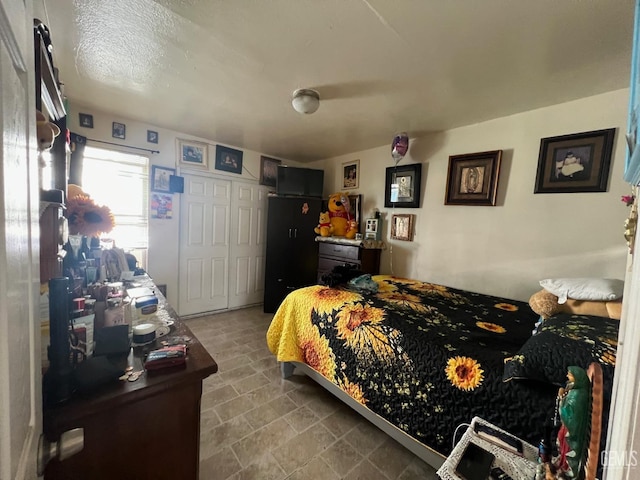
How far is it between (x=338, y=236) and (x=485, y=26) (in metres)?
2.45

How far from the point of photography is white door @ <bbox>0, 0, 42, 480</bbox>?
32 cm

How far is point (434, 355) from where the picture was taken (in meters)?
1.25

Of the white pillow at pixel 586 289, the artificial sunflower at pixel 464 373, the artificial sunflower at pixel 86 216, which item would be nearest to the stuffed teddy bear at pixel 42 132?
the artificial sunflower at pixel 86 216

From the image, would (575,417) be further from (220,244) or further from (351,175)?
(220,244)

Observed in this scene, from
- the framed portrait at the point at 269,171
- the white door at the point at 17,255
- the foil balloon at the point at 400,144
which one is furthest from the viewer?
the framed portrait at the point at 269,171

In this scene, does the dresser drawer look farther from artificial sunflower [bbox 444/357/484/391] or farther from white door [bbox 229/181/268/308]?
artificial sunflower [bbox 444/357/484/391]

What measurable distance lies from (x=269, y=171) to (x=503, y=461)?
371 centimetres

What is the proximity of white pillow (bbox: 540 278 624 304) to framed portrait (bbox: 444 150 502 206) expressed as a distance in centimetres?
95

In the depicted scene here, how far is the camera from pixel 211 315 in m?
3.38

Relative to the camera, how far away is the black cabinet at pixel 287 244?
3.51 metres

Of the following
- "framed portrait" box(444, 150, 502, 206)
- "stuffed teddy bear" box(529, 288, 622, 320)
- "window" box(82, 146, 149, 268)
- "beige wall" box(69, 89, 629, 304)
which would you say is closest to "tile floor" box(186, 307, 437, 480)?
"stuffed teddy bear" box(529, 288, 622, 320)

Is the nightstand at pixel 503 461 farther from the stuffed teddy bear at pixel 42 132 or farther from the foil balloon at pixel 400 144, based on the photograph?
the foil balloon at pixel 400 144

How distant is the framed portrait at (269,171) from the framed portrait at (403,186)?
175 centimetres

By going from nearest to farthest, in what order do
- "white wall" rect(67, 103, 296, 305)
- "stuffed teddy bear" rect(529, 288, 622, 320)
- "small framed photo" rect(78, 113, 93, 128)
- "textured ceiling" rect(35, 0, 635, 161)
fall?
"textured ceiling" rect(35, 0, 635, 161) < "stuffed teddy bear" rect(529, 288, 622, 320) < "small framed photo" rect(78, 113, 93, 128) < "white wall" rect(67, 103, 296, 305)
